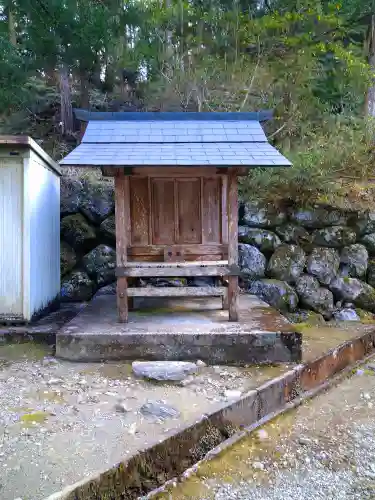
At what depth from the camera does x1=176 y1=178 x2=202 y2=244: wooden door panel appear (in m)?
5.80

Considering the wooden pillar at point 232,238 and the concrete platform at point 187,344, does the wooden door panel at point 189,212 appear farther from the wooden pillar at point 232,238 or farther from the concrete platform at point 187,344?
the concrete platform at point 187,344

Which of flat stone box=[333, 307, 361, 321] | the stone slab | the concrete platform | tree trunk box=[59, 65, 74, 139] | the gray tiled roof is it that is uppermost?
tree trunk box=[59, 65, 74, 139]

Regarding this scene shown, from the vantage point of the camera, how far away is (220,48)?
1044 cm

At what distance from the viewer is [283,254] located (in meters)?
7.94

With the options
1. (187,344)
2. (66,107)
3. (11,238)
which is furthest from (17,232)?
(66,107)

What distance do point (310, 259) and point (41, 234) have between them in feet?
16.5

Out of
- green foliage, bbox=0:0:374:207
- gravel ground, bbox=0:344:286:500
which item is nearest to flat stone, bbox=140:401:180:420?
gravel ground, bbox=0:344:286:500

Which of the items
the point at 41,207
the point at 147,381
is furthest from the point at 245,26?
the point at 147,381

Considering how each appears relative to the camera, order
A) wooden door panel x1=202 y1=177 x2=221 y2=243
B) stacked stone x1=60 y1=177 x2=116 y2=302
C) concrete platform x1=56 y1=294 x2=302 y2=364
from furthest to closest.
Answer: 1. stacked stone x1=60 y1=177 x2=116 y2=302
2. wooden door panel x1=202 y1=177 x2=221 y2=243
3. concrete platform x1=56 y1=294 x2=302 y2=364

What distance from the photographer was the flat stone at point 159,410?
3.43m

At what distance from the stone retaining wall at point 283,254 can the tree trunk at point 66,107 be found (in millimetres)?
3266

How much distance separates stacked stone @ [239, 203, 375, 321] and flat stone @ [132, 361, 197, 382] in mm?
3528

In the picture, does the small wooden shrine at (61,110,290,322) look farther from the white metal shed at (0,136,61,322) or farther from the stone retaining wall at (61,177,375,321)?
the stone retaining wall at (61,177,375,321)

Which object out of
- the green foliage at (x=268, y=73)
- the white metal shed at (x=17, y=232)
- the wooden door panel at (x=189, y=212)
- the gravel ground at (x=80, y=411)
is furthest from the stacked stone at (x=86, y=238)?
the gravel ground at (x=80, y=411)
